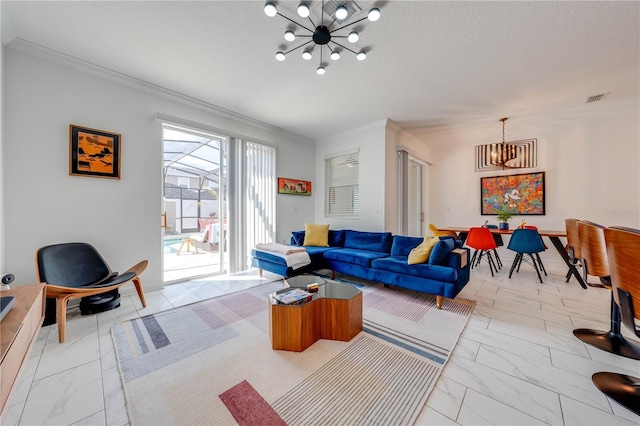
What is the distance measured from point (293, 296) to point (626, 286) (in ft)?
6.54

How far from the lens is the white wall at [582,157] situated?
3875mm

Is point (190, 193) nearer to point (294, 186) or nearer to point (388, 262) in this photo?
point (294, 186)

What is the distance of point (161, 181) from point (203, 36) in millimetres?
1956

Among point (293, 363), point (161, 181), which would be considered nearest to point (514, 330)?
point (293, 363)

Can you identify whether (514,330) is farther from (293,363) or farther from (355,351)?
(293,363)

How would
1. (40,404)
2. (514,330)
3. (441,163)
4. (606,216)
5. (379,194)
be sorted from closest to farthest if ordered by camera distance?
(40,404) → (514,330) → (606,216) → (379,194) → (441,163)

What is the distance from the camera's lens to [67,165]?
2.59m

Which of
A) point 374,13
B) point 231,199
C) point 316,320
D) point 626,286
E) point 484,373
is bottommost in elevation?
point 484,373

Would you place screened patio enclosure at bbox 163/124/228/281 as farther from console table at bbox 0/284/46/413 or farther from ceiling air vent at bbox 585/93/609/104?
ceiling air vent at bbox 585/93/609/104

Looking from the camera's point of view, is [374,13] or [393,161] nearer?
[374,13]

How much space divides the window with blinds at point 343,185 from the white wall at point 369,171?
0.15 meters

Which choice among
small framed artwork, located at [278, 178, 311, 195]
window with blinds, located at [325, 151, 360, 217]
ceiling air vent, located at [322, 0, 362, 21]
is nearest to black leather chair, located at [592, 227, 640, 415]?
ceiling air vent, located at [322, 0, 362, 21]

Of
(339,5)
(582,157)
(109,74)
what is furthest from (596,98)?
(109,74)

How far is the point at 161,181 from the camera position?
3.26 metres
